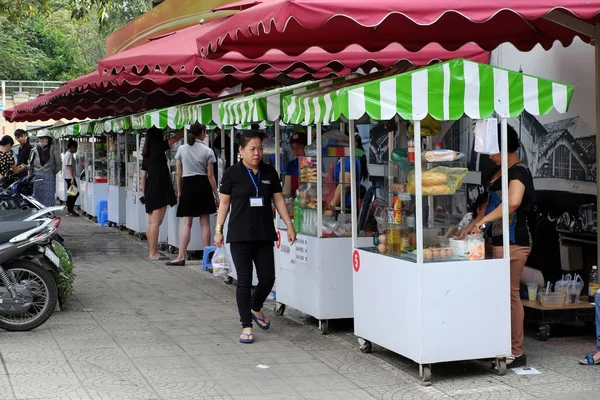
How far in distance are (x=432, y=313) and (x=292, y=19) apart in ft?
7.56

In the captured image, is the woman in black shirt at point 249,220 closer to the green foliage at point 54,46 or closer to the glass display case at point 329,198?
the glass display case at point 329,198

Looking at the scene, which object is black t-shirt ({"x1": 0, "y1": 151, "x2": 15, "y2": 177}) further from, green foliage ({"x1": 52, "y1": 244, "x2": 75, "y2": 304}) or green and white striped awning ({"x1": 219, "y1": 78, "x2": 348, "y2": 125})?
green and white striped awning ({"x1": 219, "y1": 78, "x2": 348, "y2": 125})

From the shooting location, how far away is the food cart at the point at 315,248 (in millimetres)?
8078

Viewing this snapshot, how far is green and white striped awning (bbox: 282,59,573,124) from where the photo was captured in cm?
618

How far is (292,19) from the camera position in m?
6.67

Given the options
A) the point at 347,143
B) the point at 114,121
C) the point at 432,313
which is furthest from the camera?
the point at 114,121

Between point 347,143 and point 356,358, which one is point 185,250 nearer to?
point 347,143

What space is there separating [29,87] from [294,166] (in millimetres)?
50429

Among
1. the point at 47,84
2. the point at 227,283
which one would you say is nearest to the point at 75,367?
the point at 227,283

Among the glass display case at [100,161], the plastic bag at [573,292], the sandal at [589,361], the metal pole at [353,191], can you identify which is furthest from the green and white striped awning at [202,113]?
the glass display case at [100,161]

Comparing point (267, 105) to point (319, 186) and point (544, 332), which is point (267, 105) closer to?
point (319, 186)

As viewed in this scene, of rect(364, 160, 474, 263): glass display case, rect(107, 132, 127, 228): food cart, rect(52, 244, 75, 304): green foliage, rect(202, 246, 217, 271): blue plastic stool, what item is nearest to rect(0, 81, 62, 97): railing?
rect(107, 132, 127, 228): food cart

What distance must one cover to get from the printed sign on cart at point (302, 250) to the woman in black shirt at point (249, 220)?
0.31m

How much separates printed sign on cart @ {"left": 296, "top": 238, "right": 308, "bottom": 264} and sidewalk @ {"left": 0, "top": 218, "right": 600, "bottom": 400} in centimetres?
64
